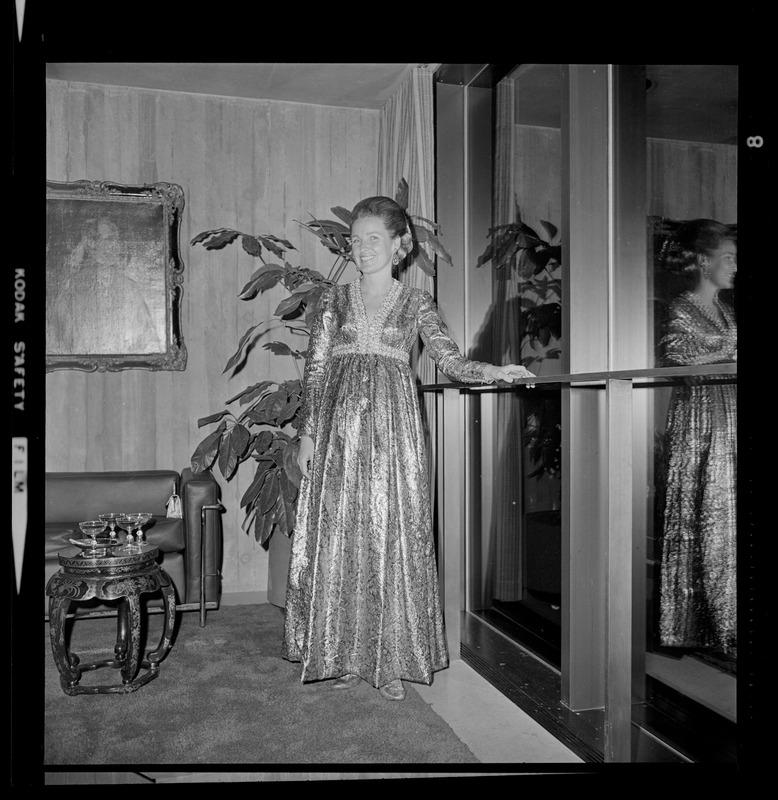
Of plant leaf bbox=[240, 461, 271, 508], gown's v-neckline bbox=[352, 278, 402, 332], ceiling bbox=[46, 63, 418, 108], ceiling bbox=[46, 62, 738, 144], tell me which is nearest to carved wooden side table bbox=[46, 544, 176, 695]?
plant leaf bbox=[240, 461, 271, 508]

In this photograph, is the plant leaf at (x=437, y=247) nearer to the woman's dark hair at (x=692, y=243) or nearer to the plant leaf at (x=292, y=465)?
the plant leaf at (x=292, y=465)

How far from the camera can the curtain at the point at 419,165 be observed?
11.7ft

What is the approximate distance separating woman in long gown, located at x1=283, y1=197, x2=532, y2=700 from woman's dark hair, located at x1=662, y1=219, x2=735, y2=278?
68 cm

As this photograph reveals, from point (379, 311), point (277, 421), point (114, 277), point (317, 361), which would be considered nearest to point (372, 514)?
point (317, 361)

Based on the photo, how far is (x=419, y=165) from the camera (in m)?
3.62

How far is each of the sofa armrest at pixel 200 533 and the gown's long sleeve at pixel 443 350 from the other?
1461 millimetres

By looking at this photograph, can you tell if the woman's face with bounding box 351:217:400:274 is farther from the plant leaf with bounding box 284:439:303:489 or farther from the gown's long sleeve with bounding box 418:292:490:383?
the plant leaf with bounding box 284:439:303:489

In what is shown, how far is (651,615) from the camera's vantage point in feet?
7.27

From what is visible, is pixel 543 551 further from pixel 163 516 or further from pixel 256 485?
pixel 163 516

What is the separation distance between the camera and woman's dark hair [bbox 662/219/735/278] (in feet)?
6.53


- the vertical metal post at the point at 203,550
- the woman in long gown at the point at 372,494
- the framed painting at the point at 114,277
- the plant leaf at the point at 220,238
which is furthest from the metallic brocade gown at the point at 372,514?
the framed painting at the point at 114,277

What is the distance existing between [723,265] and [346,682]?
5.54 feet
